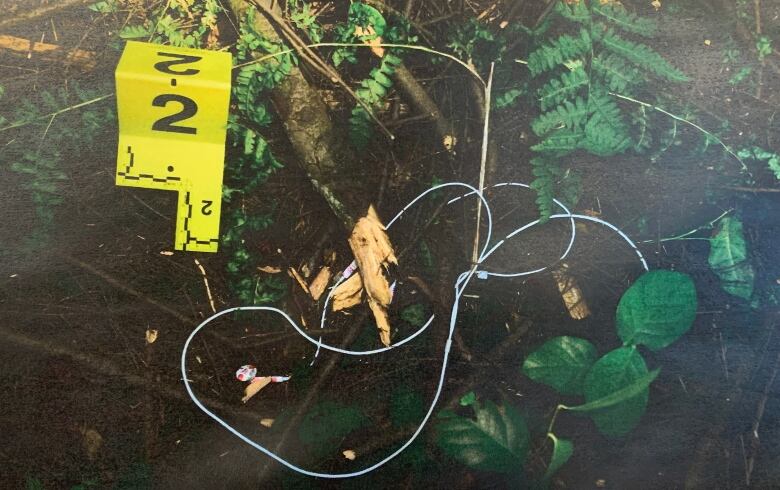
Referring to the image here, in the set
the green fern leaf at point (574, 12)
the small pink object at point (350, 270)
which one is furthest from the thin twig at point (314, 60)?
the green fern leaf at point (574, 12)

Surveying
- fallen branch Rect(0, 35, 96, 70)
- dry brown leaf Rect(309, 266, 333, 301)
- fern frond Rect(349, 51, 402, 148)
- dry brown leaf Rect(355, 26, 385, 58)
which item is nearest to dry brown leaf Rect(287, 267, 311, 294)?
dry brown leaf Rect(309, 266, 333, 301)

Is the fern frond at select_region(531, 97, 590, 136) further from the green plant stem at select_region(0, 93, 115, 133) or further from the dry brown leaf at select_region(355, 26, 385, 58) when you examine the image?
the green plant stem at select_region(0, 93, 115, 133)

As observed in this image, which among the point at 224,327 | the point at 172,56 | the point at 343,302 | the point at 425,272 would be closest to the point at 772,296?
the point at 425,272

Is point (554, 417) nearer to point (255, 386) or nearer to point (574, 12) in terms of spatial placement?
point (255, 386)

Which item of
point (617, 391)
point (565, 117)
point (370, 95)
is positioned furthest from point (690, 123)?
point (370, 95)

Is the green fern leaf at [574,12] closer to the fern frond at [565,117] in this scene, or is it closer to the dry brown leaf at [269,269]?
the fern frond at [565,117]

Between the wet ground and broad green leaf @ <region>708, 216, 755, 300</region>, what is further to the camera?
broad green leaf @ <region>708, 216, 755, 300</region>

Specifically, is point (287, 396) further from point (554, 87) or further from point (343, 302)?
point (554, 87)
